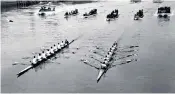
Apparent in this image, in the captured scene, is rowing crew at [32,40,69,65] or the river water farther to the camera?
rowing crew at [32,40,69,65]

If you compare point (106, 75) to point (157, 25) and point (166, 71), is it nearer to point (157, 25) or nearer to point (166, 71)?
point (166, 71)

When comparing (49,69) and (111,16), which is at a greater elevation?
(111,16)

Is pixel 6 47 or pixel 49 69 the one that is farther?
pixel 6 47

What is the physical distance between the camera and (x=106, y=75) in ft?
96.7

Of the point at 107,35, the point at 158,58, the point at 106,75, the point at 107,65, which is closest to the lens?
the point at 106,75

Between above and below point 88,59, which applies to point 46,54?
above

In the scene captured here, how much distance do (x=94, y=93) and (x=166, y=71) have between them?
9717 millimetres

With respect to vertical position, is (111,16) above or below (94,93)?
above

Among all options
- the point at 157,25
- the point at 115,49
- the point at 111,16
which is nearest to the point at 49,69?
the point at 115,49

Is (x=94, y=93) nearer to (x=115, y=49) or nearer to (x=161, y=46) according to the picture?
(x=115, y=49)

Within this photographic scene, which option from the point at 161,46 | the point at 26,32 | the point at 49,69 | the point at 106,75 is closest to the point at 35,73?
the point at 49,69

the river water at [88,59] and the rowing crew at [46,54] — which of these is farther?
the rowing crew at [46,54]

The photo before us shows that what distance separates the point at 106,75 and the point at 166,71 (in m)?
6.63

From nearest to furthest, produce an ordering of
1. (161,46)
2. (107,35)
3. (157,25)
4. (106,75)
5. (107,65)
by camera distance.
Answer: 1. (106,75)
2. (107,65)
3. (161,46)
4. (107,35)
5. (157,25)
